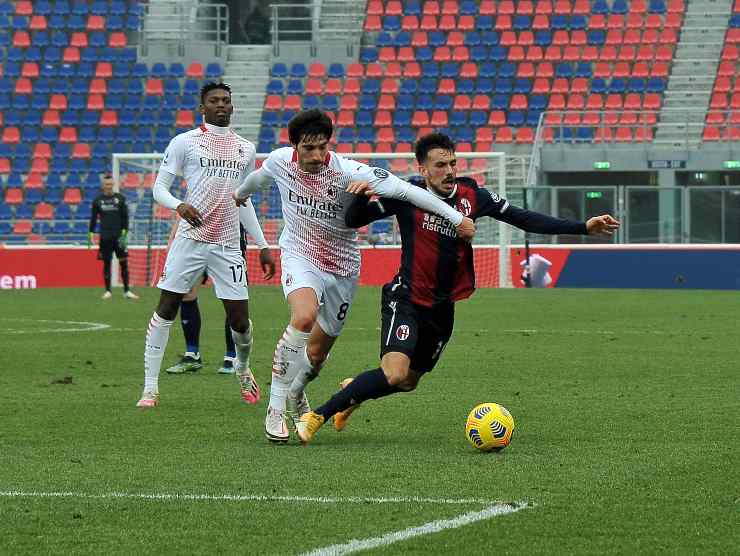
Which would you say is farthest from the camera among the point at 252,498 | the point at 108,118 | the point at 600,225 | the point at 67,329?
the point at 108,118

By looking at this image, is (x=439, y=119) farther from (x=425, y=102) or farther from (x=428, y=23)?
(x=428, y=23)

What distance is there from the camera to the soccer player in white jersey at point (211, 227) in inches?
379

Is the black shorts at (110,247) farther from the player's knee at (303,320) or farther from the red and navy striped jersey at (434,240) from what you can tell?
the red and navy striped jersey at (434,240)

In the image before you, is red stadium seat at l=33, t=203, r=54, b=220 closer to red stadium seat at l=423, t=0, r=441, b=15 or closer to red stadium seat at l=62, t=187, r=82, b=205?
red stadium seat at l=62, t=187, r=82, b=205

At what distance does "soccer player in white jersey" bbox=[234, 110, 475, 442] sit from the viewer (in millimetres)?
7734

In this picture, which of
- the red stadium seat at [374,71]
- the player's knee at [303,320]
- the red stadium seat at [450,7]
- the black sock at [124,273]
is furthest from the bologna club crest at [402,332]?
the red stadium seat at [450,7]

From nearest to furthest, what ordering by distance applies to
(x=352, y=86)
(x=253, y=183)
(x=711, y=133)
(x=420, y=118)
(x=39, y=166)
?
(x=253, y=183) → (x=711, y=133) → (x=39, y=166) → (x=420, y=118) → (x=352, y=86)

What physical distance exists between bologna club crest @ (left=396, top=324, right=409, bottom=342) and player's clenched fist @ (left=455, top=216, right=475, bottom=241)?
23.2 inches

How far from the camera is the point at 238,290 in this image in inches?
389

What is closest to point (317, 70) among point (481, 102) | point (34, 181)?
point (481, 102)

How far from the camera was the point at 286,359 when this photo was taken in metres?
A: 7.77

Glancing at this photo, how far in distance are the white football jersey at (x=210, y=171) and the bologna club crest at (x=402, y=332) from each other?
2.53 m

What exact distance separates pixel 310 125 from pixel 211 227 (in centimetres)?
229

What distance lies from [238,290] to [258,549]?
519cm
